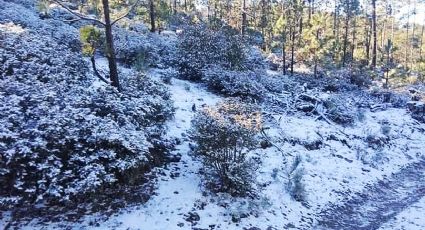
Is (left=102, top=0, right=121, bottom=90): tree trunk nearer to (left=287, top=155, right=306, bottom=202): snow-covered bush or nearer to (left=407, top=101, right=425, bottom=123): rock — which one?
(left=287, top=155, right=306, bottom=202): snow-covered bush

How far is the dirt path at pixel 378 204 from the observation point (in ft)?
32.1

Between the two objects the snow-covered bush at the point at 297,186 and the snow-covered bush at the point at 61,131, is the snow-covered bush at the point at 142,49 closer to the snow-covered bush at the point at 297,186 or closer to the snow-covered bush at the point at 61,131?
the snow-covered bush at the point at 61,131

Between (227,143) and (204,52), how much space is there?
998 cm

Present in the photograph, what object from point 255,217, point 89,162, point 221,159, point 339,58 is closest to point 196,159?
point 221,159

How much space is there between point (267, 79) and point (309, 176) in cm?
916

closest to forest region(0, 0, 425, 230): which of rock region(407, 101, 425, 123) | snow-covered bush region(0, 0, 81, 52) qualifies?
snow-covered bush region(0, 0, 81, 52)

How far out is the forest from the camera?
7.45 metres

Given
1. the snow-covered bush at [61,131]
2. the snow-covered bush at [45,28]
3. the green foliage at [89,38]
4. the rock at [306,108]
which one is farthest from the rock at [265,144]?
the snow-covered bush at [45,28]

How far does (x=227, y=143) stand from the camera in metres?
9.02

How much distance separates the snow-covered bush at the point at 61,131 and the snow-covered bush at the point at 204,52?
7.30 meters

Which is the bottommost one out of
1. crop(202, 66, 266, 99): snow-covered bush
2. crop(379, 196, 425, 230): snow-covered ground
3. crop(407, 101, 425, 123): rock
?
crop(379, 196, 425, 230): snow-covered ground

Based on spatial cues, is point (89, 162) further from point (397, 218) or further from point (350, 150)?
point (350, 150)

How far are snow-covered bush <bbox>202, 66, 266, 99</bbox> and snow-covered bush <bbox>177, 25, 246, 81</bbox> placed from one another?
2.70ft

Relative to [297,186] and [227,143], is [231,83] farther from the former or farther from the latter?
[227,143]
